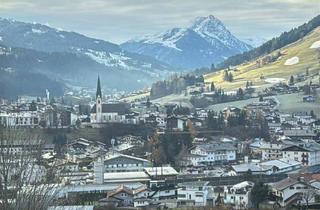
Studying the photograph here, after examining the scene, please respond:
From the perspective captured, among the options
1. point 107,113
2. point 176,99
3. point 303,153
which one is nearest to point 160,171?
point 303,153

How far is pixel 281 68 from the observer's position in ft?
196

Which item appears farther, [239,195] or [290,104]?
[290,104]

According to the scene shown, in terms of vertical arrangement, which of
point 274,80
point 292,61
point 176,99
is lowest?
point 176,99

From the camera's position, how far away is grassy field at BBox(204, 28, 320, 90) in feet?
185

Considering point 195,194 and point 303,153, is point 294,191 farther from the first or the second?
point 303,153

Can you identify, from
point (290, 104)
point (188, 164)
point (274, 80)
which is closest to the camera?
point (188, 164)

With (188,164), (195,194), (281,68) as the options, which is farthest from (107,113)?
(281,68)

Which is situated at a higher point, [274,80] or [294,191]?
[274,80]

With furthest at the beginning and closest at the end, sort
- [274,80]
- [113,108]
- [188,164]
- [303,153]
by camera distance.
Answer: [274,80], [113,108], [188,164], [303,153]

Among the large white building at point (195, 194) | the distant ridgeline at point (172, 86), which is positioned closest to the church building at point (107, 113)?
the large white building at point (195, 194)

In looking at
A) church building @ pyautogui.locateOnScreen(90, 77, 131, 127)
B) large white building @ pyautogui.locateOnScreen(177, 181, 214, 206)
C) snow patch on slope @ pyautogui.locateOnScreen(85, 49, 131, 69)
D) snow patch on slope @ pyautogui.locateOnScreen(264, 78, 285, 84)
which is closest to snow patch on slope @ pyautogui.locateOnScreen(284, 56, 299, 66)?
snow patch on slope @ pyautogui.locateOnScreen(264, 78, 285, 84)

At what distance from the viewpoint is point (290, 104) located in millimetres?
42844

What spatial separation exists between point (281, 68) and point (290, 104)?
56.5ft

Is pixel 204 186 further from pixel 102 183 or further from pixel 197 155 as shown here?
pixel 197 155
